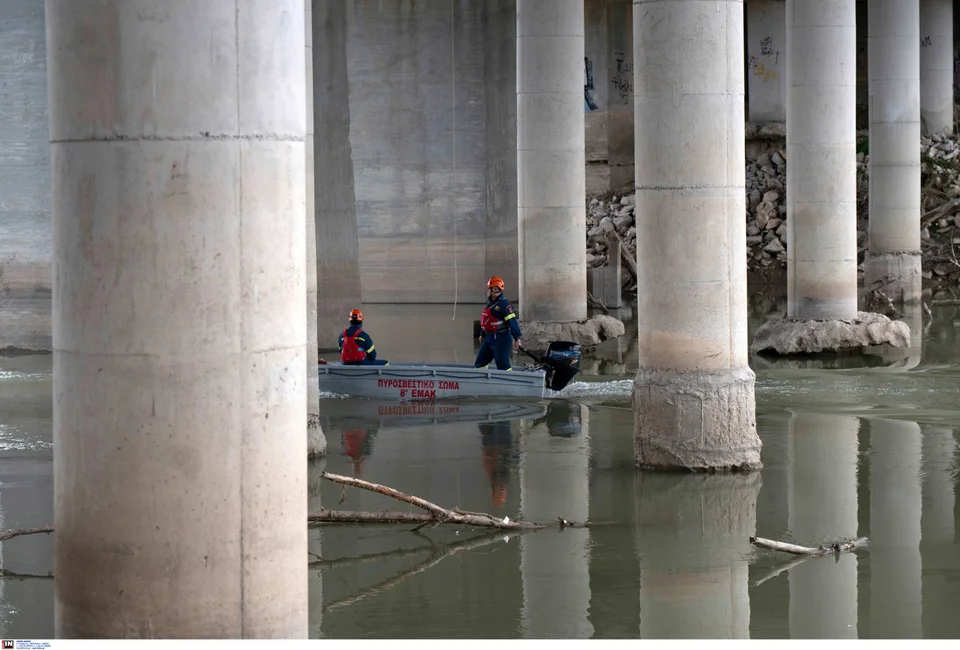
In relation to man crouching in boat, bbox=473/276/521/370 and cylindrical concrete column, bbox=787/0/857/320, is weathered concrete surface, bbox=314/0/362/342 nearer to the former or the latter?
man crouching in boat, bbox=473/276/521/370

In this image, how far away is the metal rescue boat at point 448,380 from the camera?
1947 centimetres

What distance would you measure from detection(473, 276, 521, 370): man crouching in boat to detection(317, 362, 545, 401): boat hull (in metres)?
0.29

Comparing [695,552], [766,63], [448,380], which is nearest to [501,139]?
[766,63]

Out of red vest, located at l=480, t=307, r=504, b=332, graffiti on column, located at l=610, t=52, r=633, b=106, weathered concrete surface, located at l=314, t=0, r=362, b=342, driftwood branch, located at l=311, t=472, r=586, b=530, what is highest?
graffiti on column, located at l=610, t=52, r=633, b=106

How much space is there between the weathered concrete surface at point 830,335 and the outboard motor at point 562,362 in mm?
5550

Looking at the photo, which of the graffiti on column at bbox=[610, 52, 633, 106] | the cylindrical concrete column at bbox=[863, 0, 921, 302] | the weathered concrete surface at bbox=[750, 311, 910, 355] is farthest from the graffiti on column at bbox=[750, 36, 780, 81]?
the weathered concrete surface at bbox=[750, 311, 910, 355]

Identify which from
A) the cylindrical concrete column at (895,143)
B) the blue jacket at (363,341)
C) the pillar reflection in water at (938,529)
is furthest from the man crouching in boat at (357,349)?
the cylindrical concrete column at (895,143)

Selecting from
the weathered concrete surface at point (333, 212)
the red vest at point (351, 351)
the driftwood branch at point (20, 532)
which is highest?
the weathered concrete surface at point (333, 212)

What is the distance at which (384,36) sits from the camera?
34062mm

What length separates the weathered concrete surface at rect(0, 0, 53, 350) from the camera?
23750 millimetres

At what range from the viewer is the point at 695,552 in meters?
11.4

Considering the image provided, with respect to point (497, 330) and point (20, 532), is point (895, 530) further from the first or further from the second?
point (497, 330)

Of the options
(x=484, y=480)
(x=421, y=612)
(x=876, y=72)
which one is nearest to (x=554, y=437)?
(x=484, y=480)

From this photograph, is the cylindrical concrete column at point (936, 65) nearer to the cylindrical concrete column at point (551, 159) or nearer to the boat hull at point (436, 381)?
the cylindrical concrete column at point (551, 159)
